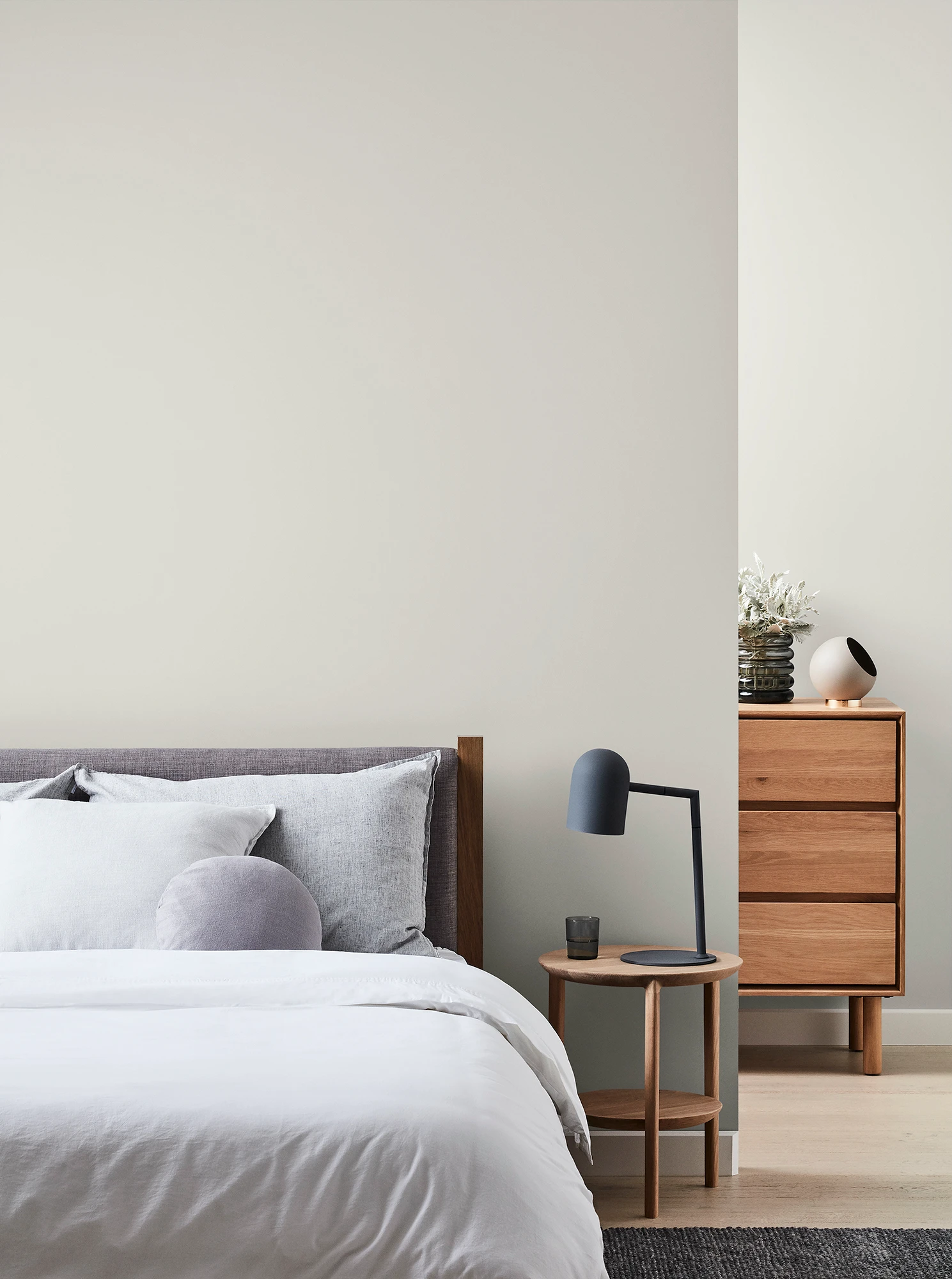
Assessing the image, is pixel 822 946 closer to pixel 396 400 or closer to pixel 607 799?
pixel 607 799

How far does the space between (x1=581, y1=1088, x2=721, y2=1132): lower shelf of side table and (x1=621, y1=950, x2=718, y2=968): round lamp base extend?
334 millimetres

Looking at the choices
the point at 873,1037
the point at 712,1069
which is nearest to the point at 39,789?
the point at 712,1069

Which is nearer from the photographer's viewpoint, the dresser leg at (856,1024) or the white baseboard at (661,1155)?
the white baseboard at (661,1155)

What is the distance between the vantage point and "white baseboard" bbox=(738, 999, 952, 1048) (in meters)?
4.02

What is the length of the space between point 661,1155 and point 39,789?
175cm

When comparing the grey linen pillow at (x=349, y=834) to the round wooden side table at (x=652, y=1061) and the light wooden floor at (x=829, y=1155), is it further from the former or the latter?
the light wooden floor at (x=829, y=1155)

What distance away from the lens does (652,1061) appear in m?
2.57

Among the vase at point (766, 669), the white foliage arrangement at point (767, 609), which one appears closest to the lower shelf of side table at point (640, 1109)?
the vase at point (766, 669)

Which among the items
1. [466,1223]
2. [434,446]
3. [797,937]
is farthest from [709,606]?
[466,1223]

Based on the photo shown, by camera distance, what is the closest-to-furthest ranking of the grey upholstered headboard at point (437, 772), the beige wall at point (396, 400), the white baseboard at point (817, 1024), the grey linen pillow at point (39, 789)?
the grey linen pillow at point (39, 789) < the grey upholstered headboard at point (437, 772) < the beige wall at point (396, 400) < the white baseboard at point (817, 1024)

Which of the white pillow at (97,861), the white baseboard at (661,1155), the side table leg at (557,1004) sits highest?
the white pillow at (97,861)

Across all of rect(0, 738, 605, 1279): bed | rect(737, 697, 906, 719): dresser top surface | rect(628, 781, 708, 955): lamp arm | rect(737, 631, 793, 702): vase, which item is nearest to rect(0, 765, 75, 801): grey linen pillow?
rect(0, 738, 605, 1279): bed

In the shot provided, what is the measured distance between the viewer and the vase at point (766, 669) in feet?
12.7

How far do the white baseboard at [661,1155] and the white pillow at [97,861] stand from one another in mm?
1168
